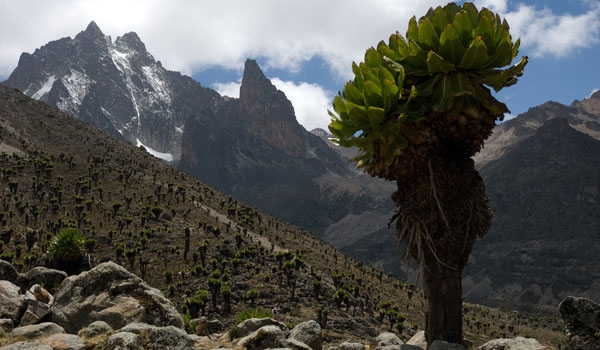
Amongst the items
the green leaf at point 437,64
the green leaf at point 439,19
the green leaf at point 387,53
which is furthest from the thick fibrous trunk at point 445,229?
the green leaf at point 439,19

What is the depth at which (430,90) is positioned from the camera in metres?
8.32

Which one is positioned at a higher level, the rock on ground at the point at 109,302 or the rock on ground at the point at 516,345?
the rock on ground at the point at 516,345

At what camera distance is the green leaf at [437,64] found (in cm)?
788

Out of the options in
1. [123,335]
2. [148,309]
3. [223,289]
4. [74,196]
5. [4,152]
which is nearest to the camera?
[123,335]

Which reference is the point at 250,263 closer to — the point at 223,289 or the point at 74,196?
the point at 223,289

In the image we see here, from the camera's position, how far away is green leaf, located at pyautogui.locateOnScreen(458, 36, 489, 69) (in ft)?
25.1

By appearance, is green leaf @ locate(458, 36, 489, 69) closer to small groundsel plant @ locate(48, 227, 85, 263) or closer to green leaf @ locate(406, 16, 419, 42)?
green leaf @ locate(406, 16, 419, 42)

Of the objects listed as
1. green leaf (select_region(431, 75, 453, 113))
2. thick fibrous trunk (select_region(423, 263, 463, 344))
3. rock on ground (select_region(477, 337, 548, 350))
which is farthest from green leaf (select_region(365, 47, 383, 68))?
rock on ground (select_region(477, 337, 548, 350))

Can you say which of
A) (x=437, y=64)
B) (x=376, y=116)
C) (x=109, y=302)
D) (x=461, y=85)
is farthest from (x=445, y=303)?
(x=109, y=302)

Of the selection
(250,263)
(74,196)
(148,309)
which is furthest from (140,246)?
(148,309)

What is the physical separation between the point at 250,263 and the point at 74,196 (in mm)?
30593

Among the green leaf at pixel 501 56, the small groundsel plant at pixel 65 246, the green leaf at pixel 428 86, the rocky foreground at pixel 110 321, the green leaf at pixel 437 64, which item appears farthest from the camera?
the small groundsel plant at pixel 65 246

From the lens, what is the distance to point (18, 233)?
202 feet

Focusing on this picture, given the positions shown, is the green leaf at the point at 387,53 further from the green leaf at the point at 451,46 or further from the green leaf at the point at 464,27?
the green leaf at the point at 464,27
